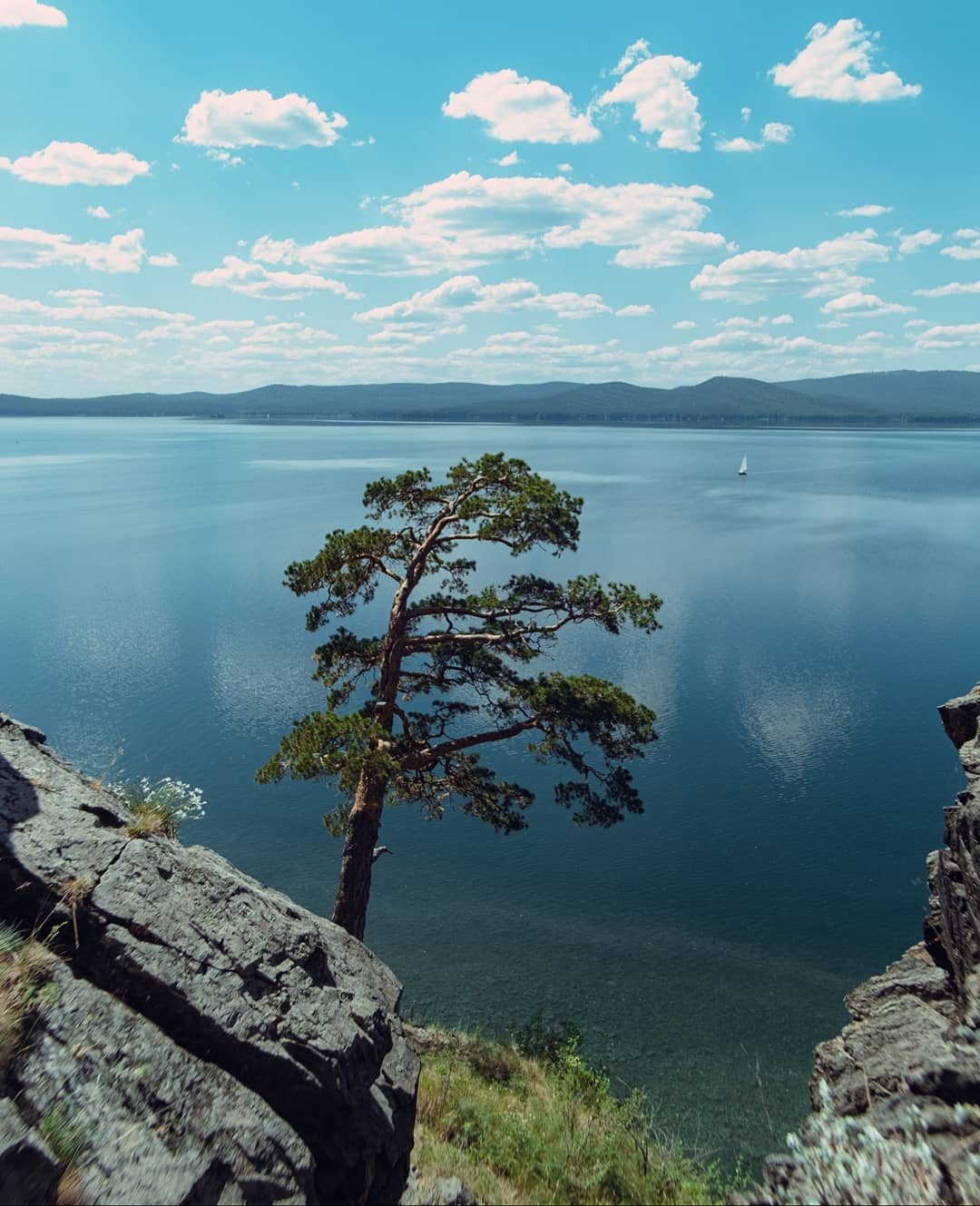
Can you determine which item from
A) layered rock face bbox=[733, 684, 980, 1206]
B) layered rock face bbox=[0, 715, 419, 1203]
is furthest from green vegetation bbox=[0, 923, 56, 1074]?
layered rock face bbox=[733, 684, 980, 1206]

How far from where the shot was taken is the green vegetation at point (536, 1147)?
9094 millimetres

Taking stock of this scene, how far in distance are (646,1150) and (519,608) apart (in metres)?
10.6

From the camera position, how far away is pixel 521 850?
96.6 feet

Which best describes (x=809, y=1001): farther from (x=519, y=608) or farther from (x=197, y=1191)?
(x=197, y=1191)

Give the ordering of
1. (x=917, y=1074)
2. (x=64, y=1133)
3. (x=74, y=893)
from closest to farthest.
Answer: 1. (x=64, y=1133)
2. (x=74, y=893)
3. (x=917, y=1074)

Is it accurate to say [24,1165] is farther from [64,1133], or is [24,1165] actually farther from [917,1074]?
[917,1074]

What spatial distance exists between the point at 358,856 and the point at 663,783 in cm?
1861

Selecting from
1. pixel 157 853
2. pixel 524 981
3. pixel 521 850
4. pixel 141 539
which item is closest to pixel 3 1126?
pixel 157 853

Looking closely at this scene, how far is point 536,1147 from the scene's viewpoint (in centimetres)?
991

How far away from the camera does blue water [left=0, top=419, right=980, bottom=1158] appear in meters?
21.7

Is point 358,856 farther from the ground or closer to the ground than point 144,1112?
closer to the ground

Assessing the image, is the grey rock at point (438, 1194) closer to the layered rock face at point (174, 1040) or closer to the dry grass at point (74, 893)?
the layered rock face at point (174, 1040)

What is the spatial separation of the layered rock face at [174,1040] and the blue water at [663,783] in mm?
11922

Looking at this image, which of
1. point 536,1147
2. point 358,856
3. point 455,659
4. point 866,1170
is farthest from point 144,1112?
point 455,659
